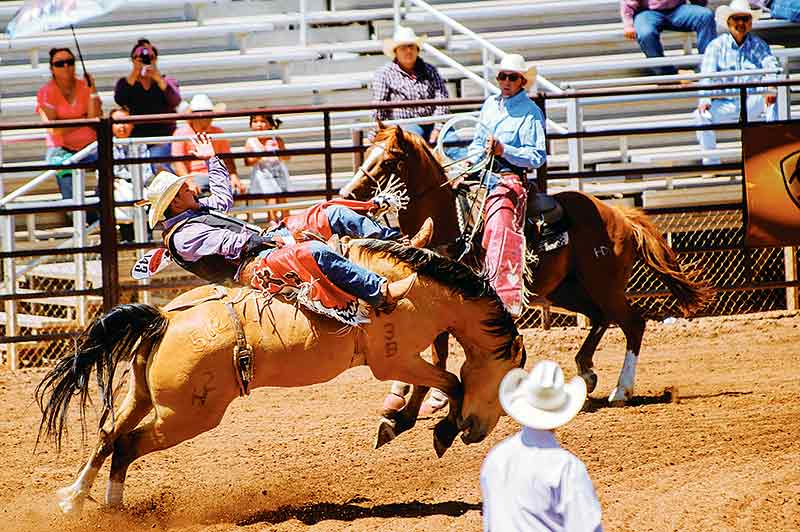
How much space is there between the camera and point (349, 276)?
5.94 metres

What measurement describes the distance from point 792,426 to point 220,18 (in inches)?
373

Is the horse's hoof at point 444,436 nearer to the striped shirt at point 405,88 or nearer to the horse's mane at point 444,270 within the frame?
the horse's mane at point 444,270

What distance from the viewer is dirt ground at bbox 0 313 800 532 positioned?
5.88 metres

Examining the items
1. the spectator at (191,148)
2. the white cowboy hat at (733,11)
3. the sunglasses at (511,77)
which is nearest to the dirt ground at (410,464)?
the sunglasses at (511,77)

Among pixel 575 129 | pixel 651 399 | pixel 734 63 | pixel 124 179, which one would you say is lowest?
pixel 651 399

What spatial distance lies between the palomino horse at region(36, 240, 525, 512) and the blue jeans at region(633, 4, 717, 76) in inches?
286

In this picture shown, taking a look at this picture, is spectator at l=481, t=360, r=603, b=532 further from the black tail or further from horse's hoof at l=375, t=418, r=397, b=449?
horse's hoof at l=375, t=418, r=397, b=449

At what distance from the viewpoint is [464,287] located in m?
6.29

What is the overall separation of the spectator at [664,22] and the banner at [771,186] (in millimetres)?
2672

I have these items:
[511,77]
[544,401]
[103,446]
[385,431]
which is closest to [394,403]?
[385,431]

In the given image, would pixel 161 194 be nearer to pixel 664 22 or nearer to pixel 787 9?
pixel 664 22

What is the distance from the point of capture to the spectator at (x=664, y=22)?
12.9 m

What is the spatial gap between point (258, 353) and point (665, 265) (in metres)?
3.61

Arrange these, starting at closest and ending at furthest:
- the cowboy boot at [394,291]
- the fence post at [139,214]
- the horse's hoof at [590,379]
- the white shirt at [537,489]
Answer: the white shirt at [537,489] < the cowboy boot at [394,291] < the horse's hoof at [590,379] < the fence post at [139,214]
